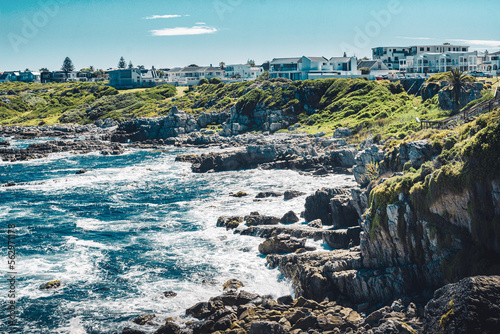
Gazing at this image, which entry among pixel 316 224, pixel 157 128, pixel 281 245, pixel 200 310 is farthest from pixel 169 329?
pixel 157 128

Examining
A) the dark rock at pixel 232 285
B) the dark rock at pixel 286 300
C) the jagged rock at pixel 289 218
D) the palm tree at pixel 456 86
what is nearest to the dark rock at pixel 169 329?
the dark rock at pixel 232 285

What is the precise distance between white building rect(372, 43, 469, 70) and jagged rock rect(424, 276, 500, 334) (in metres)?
132

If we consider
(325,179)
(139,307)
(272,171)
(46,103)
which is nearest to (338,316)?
(139,307)

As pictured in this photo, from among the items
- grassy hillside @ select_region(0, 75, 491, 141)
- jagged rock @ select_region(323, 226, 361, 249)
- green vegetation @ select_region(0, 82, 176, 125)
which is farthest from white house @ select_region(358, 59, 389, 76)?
jagged rock @ select_region(323, 226, 361, 249)

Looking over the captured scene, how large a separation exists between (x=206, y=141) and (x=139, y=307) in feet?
270

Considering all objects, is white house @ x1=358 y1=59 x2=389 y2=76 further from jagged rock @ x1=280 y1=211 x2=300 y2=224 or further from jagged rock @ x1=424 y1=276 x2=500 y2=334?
jagged rock @ x1=424 y1=276 x2=500 y2=334

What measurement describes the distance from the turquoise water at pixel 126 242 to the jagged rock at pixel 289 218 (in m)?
3.44

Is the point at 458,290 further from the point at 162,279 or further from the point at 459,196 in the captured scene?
the point at 162,279

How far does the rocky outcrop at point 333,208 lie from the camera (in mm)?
45844

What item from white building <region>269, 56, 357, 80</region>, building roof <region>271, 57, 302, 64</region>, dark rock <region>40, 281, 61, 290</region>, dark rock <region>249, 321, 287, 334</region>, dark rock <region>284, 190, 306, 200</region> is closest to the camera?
dark rock <region>249, 321, 287, 334</region>

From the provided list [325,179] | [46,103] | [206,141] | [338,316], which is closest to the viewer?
[338,316]

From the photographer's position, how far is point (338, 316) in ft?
95.7

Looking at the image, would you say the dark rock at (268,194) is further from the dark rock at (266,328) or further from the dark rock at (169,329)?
the dark rock at (266,328)

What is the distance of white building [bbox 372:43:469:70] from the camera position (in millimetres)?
144125
